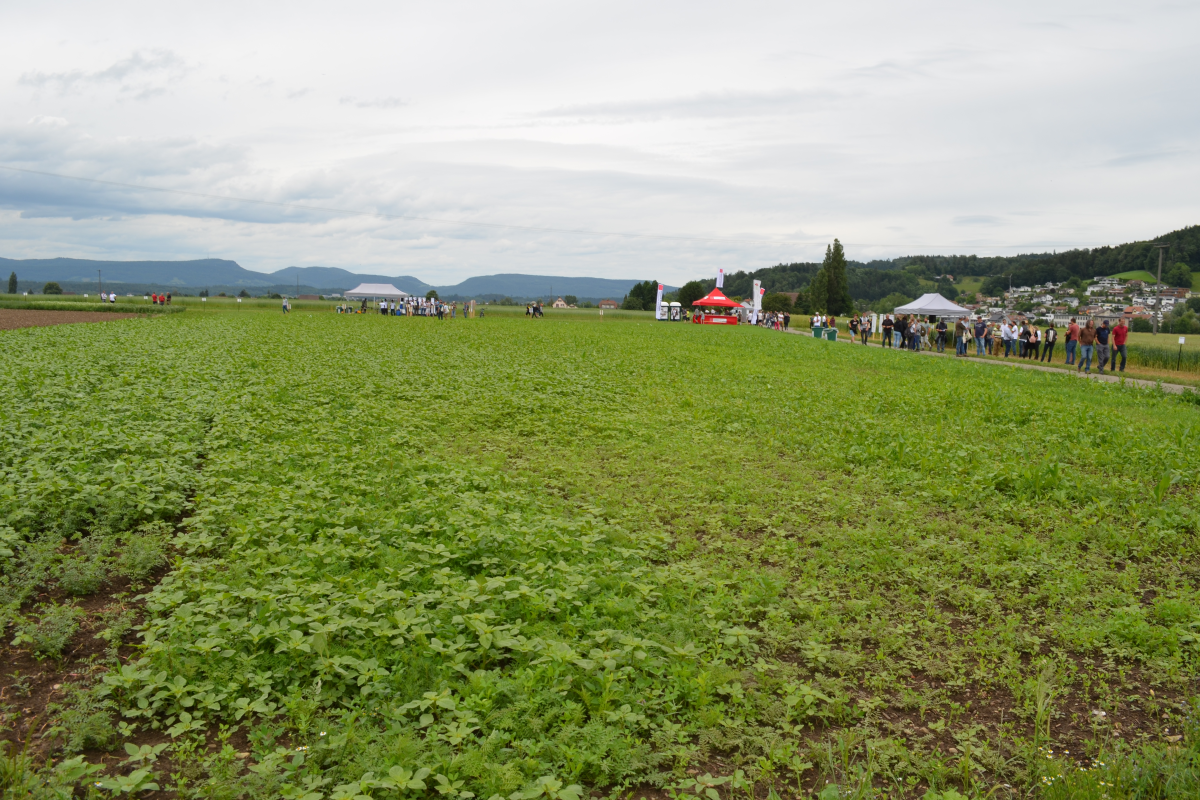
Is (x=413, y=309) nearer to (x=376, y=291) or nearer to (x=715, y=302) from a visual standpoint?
(x=376, y=291)

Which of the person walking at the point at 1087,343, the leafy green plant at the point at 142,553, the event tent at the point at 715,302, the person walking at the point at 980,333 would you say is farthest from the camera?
the event tent at the point at 715,302

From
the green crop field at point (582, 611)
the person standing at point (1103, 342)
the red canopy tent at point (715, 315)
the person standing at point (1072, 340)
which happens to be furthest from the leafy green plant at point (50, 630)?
the red canopy tent at point (715, 315)

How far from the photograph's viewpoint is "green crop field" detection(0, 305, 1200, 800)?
3.75 m

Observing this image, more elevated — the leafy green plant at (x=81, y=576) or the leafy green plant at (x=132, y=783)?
the leafy green plant at (x=81, y=576)

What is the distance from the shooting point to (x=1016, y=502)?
8.47 metres

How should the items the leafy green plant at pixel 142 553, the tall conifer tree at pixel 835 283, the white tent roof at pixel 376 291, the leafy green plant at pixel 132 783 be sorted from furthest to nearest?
the tall conifer tree at pixel 835 283 < the white tent roof at pixel 376 291 < the leafy green plant at pixel 142 553 < the leafy green plant at pixel 132 783

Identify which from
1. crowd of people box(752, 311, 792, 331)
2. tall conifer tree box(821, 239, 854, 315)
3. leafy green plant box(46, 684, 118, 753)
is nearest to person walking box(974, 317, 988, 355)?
crowd of people box(752, 311, 792, 331)

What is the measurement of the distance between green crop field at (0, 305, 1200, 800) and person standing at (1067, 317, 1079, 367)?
18768mm

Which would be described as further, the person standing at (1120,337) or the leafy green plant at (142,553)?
the person standing at (1120,337)

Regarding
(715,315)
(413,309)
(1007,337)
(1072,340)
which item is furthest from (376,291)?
(1072,340)

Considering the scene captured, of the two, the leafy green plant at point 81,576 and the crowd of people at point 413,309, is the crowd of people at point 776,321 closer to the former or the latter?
the crowd of people at point 413,309

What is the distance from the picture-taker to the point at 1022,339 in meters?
32.6

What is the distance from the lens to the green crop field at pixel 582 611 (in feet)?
12.3

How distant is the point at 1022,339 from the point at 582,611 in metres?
33.7
